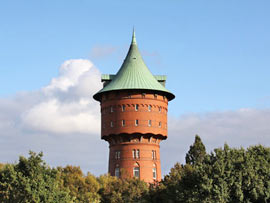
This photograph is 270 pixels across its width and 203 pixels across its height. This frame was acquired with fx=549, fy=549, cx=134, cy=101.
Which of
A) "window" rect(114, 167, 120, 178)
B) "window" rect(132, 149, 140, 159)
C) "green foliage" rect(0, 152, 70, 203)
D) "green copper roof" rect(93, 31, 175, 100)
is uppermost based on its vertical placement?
"green copper roof" rect(93, 31, 175, 100)

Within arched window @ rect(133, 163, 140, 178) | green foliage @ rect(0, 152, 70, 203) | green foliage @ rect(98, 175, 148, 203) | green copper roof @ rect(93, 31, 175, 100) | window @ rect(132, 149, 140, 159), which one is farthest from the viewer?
green copper roof @ rect(93, 31, 175, 100)

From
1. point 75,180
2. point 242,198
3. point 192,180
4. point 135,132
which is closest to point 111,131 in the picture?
point 135,132

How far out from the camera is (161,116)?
65188 mm

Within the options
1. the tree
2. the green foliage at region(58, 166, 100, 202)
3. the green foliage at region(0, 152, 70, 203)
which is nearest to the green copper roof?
the tree

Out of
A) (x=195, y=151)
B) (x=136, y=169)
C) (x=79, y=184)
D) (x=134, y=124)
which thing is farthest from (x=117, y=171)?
(x=79, y=184)

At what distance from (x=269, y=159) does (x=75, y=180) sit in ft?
62.1

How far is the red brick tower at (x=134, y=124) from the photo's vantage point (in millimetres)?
63562

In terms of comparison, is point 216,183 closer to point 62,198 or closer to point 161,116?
point 62,198

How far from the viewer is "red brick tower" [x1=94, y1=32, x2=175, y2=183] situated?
63562 millimetres

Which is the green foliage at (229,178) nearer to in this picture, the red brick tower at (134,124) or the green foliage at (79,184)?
the green foliage at (79,184)

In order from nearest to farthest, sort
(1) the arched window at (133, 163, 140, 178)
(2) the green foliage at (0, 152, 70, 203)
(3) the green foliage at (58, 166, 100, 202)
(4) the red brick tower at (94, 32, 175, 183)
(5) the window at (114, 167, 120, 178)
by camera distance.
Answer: (2) the green foliage at (0, 152, 70, 203)
(3) the green foliage at (58, 166, 100, 202)
(4) the red brick tower at (94, 32, 175, 183)
(1) the arched window at (133, 163, 140, 178)
(5) the window at (114, 167, 120, 178)

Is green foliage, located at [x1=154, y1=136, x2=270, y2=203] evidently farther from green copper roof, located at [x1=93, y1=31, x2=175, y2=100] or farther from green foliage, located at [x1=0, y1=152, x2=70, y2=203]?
green copper roof, located at [x1=93, y1=31, x2=175, y2=100]

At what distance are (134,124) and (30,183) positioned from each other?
79.2 ft

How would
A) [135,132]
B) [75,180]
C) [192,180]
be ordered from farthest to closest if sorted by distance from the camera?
1. [135,132]
2. [75,180]
3. [192,180]
